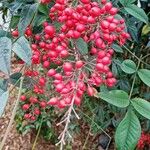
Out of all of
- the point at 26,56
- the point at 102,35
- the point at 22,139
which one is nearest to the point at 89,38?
the point at 102,35

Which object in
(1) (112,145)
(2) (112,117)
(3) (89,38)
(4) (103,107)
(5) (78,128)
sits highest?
(3) (89,38)

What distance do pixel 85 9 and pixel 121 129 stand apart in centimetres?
26

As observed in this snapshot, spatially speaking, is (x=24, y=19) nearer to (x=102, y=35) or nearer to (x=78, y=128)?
(x=102, y=35)

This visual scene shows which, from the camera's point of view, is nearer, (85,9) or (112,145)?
(85,9)

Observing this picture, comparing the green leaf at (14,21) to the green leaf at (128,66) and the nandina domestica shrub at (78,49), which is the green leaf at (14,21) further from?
the green leaf at (128,66)

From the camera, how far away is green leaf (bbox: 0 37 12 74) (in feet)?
2.25

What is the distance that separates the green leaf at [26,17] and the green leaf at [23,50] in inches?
2.0

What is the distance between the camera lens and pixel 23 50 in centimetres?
75

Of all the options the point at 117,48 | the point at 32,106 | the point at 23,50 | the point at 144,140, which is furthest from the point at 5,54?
the point at 144,140

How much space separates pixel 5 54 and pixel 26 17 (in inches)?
5.9

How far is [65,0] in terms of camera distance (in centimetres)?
80

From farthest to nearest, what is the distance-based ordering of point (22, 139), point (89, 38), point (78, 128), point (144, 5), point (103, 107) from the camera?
1. point (22, 139)
2. point (78, 128)
3. point (103, 107)
4. point (144, 5)
5. point (89, 38)

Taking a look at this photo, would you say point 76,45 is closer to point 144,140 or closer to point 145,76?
point 145,76

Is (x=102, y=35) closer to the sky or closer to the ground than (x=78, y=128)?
closer to the sky
